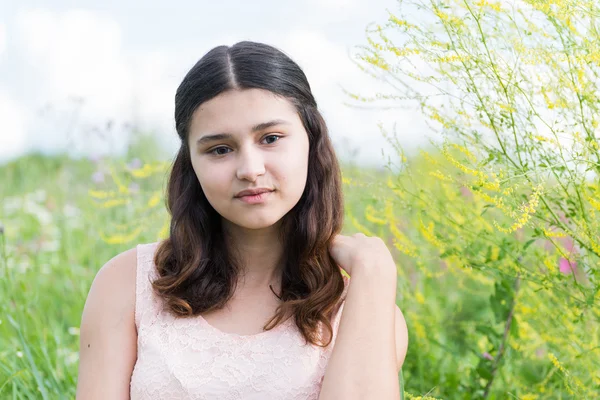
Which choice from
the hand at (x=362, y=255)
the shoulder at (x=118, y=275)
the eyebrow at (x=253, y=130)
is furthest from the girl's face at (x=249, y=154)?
the shoulder at (x=118, y=275)

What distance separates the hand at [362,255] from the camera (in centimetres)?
198

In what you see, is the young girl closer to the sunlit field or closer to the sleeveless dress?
the sleeveless dress

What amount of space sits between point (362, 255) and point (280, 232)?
0.26 meters

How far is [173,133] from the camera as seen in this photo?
90.4 inches

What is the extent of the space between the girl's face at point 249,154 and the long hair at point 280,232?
0.05 metres

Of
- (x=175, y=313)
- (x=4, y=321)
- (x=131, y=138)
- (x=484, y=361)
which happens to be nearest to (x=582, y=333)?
(x=484, y=361)

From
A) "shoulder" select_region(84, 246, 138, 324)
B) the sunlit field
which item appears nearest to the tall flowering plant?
the sunlit field

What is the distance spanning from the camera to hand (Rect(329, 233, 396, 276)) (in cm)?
198

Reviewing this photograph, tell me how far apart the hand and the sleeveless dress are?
0.58 ft

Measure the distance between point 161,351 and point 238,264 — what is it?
32cm

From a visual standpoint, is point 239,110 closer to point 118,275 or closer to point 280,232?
point 280,232

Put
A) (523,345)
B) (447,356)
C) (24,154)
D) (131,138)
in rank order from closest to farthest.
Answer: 1. (523,345)
2. (447,356)
3. (131,138)
4. (24,154)

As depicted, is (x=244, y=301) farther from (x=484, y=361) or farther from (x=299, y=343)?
(x=484, y=361)

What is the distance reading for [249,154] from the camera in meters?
1.87
